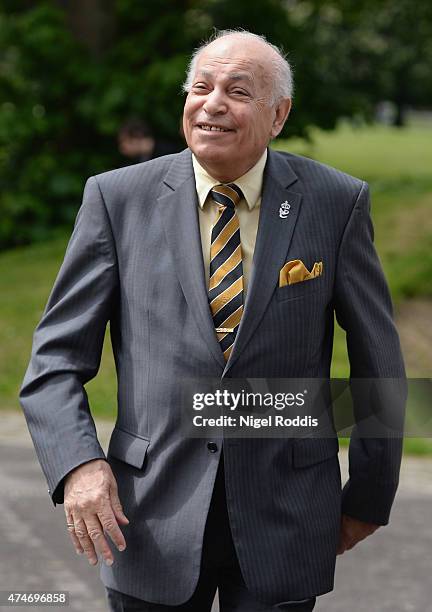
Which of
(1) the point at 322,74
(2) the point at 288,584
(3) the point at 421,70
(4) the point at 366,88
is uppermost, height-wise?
(2) the point at 288,584

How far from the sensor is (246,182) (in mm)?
3076

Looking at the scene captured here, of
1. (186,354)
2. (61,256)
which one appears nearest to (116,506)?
(186,354)

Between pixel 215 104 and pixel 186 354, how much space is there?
59 centimetres

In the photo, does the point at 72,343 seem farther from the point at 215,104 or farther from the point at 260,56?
the point at 260,56

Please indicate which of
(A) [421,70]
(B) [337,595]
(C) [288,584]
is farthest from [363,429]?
(A) [421,70]

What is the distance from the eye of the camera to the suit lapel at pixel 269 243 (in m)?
2.97

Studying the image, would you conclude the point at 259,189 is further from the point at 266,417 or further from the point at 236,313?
the point at 266,417

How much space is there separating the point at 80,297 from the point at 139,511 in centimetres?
55

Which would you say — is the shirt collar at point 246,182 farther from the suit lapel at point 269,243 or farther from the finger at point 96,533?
the finger at point 96,533

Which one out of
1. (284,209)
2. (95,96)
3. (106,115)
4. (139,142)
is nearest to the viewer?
(284,209)

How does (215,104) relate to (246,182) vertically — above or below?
above

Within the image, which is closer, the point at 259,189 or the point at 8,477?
the point at 259,189

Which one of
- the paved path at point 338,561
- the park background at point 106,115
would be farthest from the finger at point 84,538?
the park background at point 106,115

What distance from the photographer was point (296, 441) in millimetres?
3059
